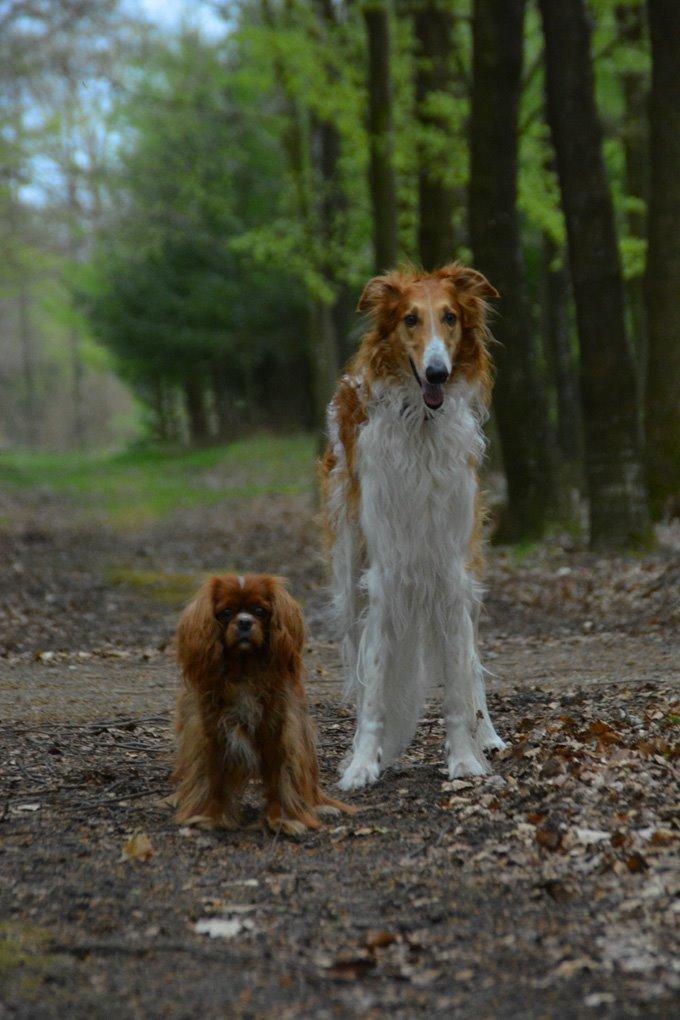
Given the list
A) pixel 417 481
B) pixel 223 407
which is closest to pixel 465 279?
pixel 417 481

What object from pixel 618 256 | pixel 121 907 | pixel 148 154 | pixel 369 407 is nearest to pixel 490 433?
pixel 618 256

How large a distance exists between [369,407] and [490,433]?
16450mm

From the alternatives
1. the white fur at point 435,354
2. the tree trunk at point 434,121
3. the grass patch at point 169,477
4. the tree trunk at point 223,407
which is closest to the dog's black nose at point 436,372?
the white fur at point 435,354

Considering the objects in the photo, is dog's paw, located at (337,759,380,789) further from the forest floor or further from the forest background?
the forest background

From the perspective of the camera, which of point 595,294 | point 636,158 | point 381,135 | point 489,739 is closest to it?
point 489,739

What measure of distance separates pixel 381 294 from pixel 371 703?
209cm

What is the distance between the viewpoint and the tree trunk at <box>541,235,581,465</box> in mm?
27094

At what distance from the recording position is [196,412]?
44906mm

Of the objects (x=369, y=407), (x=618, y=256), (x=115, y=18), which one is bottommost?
(x=369, y=407)

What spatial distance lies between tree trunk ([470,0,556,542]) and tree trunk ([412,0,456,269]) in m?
4.42

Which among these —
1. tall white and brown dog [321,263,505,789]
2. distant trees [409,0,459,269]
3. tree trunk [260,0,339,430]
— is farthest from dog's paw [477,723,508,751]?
tree trunk [260,0,339,430]

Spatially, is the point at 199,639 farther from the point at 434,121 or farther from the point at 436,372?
the point at 434,121

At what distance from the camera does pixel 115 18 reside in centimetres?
2008

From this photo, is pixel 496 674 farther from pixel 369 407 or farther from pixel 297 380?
pixel 297 380
